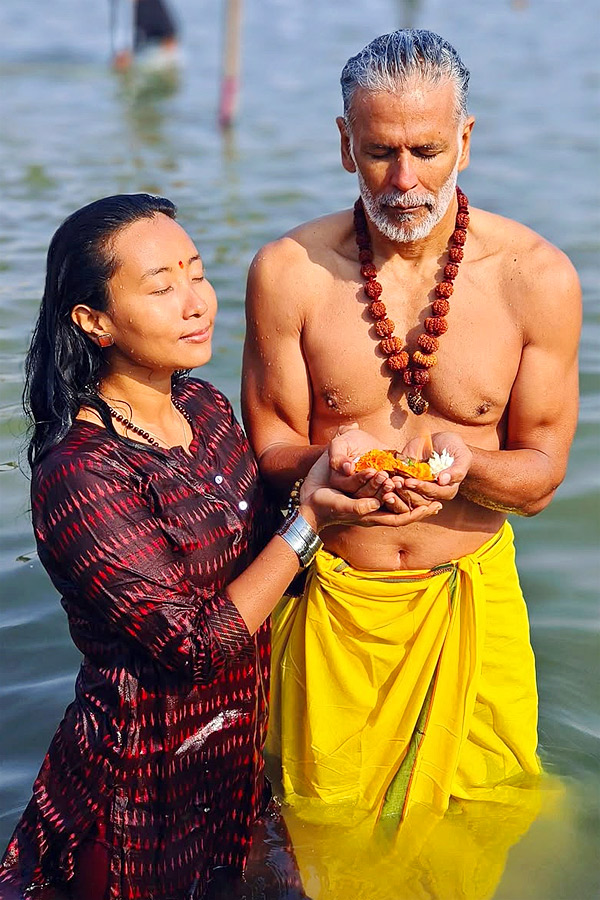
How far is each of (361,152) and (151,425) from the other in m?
0.91

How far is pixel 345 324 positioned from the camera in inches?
140

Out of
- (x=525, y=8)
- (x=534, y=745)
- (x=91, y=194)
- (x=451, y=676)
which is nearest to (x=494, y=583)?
(x=451, y=676)

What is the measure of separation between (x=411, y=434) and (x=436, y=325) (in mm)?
322

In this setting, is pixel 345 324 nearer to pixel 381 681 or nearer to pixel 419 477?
pixel 419 477

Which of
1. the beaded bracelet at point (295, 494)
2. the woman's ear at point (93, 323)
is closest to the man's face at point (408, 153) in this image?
the beaded bracelet at point (295, 494)

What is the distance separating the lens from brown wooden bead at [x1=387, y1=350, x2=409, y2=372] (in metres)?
3.53

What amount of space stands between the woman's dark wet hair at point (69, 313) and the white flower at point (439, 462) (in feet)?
2.59

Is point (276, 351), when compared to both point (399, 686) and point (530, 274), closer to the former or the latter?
point (530, 274)

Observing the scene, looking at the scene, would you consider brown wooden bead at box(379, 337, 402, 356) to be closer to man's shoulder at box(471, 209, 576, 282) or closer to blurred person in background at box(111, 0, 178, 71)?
man's shoulder at box(471, 209, 576, 282)

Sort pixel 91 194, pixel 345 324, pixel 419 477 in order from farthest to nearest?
pixel 91 194
pixel 345 324
pixel 419 477

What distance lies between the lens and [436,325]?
3502 mm

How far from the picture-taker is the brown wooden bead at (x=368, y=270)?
11.6ft

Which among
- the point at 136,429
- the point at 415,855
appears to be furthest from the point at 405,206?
the point at 415,855

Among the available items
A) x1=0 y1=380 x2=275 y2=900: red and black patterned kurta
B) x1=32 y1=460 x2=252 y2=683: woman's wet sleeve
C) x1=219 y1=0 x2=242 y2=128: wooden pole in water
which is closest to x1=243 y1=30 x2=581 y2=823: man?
x1=0 y1=380 x2=275 y2=900: red and black patterned kurta
